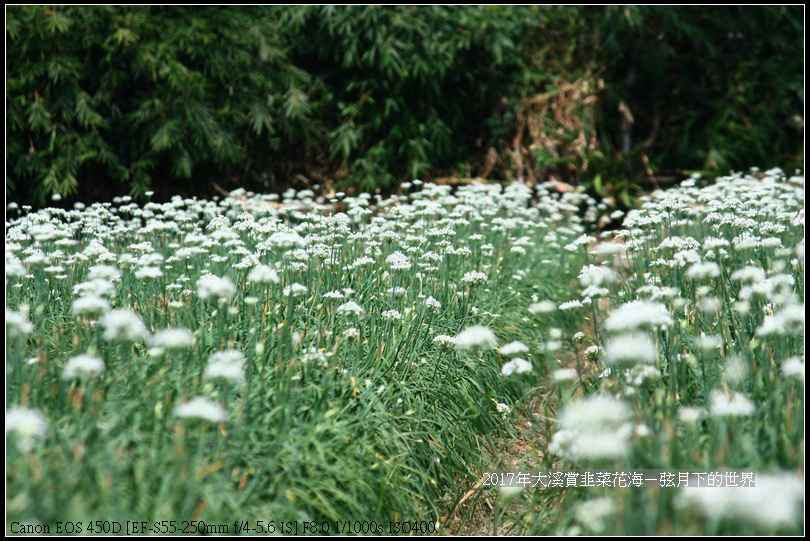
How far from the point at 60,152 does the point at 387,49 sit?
453 centimetres

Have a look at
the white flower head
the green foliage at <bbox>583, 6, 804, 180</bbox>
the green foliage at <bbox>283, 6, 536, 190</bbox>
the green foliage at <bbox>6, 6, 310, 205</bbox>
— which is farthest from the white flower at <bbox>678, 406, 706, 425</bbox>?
the green foliage at <bbox>583, 6, 804, 180</bbox>

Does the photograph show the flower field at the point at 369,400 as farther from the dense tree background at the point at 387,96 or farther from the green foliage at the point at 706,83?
the green foliage at the point at 706,83

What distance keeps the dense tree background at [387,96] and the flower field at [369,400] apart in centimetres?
371

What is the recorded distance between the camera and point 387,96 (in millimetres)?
8867

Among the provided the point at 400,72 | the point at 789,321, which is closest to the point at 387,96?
the point at 400,72

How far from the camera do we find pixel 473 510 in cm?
279

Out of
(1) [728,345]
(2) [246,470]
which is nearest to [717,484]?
(1) [728,345]

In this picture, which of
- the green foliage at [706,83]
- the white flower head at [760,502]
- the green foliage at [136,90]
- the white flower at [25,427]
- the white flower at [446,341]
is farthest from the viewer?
the green foliage at [706,83]

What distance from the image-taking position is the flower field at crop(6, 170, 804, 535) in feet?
5.66

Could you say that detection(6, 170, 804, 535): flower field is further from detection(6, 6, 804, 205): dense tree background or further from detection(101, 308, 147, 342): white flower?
detection(6, 6, 804, 205): dense tree background

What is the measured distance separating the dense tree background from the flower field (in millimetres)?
3712

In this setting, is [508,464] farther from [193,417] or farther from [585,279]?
[193,417]

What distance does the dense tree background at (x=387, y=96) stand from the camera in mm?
6797

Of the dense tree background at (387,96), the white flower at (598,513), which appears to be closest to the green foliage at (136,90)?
the dense tree background at (387,96)
